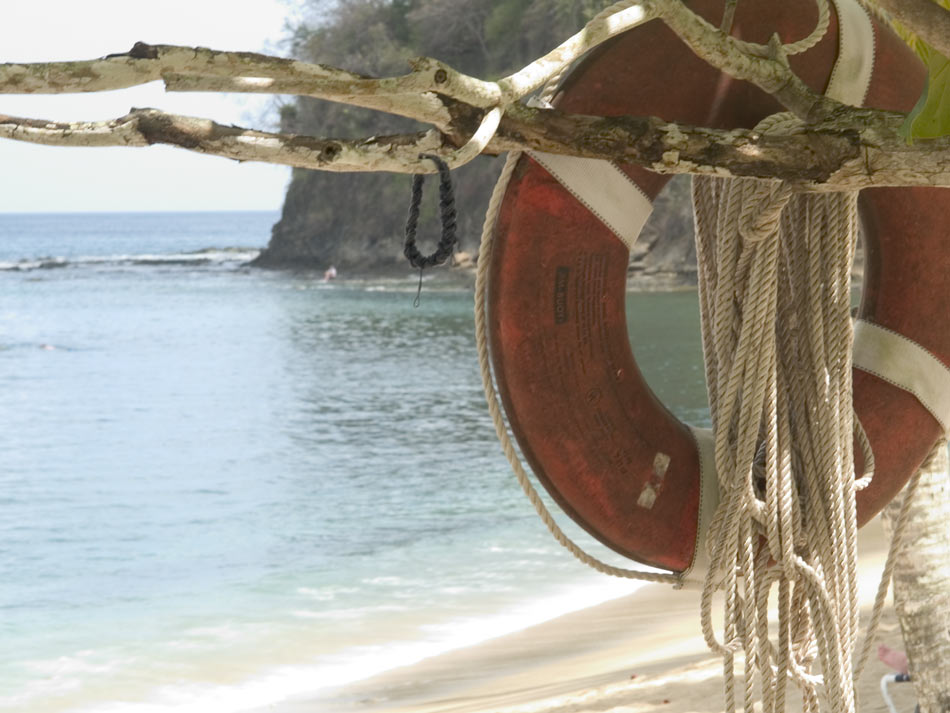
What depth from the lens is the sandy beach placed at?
3524mm

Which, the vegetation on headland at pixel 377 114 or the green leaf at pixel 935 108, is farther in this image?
the vegetation on headland at pixel 377 114

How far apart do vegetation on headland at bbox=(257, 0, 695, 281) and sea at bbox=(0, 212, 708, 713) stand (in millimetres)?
12741

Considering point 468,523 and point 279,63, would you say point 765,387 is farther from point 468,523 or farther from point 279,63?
point 468,523

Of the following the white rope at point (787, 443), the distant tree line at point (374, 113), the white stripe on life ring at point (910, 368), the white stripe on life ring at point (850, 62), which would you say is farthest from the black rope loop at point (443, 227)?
the distant tree line at point (374, 113)

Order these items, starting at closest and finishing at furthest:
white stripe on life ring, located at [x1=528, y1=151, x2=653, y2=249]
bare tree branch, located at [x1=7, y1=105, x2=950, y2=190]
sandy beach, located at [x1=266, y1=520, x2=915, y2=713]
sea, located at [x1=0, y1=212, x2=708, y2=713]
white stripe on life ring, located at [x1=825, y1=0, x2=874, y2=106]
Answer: bare tree branch, located at [x1=7, y1=105, x2=950, y2=190]
white stripe on life ring, located at [x1=528, y1=151, x2=653, y2=249]
white stripe on life ring, located at [x1=825, y1=0, x2=874, y2=106]
sandy beach, located at [x1=266, y1=520, x2=915, y2=713]
sea, located at [x1=0, y1=212, x2=708, y2=713]

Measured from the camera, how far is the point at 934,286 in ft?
6.18

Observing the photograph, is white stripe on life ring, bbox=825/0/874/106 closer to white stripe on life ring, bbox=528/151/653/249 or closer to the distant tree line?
white stripe on life ring, bbox=528/151/653/249

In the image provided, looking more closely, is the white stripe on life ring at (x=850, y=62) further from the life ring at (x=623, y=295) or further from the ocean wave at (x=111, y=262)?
the ocean wave at (x=111, y=262)

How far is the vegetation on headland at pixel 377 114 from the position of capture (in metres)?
28.9

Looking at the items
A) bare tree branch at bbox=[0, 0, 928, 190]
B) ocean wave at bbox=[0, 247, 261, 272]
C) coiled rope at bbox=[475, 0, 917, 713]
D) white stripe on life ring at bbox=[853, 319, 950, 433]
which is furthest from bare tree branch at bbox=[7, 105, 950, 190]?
ocean wave at bbox=[0, 247, 261, 272]

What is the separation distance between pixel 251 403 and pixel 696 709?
9260mm

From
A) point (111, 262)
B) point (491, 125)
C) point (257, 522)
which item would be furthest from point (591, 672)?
point (111, 262)

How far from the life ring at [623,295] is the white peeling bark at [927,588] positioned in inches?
17.2

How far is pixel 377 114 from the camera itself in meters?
31.2
